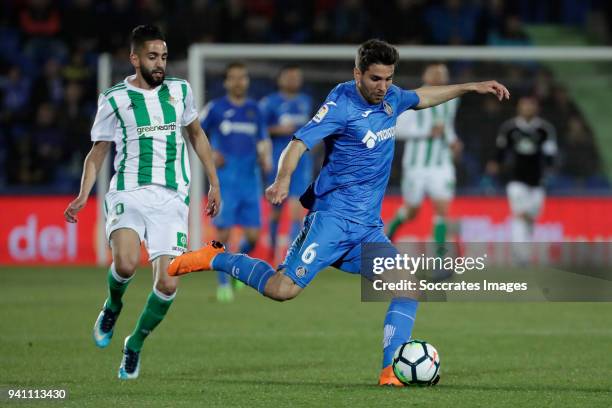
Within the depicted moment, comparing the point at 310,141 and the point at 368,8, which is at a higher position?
the point at 368,8

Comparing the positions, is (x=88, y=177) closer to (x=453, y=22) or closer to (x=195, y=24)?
(x=195, y=24)

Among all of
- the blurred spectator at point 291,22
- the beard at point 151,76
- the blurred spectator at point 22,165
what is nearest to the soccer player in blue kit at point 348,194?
the beard at point 151,76

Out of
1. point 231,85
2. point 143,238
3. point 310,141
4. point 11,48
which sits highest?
point 11,48

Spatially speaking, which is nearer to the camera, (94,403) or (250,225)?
(94,403)

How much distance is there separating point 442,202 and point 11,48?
8.75 metres

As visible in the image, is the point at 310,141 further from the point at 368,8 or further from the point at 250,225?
the point at 368,8

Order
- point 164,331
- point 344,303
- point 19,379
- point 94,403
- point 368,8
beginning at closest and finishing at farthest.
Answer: point 94,403
point 19,379
point 164,331
point 344,303
point 368,8

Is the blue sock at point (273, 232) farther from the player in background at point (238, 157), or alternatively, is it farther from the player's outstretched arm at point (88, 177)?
the player's outstretched arm at point (88, 177)

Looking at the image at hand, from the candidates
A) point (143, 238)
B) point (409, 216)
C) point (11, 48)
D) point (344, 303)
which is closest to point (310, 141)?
point (143, 238)

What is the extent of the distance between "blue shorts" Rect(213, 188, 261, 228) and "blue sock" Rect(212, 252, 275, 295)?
19.5ft

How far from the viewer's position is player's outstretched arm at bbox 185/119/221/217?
7.66 meters

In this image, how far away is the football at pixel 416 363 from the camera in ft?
21.8

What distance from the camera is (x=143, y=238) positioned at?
7477 mm

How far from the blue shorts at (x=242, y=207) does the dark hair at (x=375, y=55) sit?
636cm
